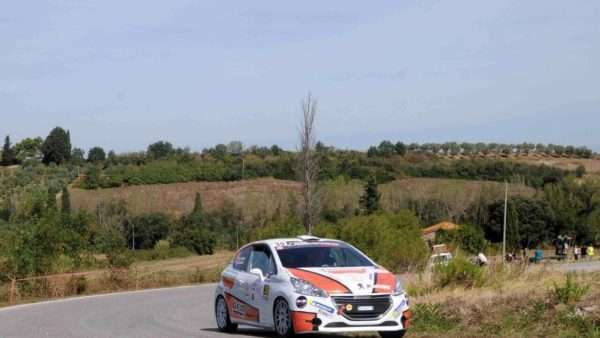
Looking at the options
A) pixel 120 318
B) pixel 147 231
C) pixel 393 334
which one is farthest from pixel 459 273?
pixel 147 231

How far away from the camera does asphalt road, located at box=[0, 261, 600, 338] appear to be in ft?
57.5

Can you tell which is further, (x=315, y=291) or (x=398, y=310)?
(x=398, y=310)

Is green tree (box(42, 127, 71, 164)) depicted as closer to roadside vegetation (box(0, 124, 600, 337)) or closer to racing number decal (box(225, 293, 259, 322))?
roadside vegetation (box(0, 124, 600, 337))

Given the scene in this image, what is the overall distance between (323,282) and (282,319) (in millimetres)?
925

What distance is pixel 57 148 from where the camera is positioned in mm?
142250

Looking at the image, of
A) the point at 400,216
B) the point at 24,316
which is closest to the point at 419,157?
the point at 400,216

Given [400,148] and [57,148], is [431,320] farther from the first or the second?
[400,148]

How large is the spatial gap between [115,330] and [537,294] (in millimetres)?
7651

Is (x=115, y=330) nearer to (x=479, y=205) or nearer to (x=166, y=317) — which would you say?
(x=166, y=317)

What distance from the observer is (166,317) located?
2177 centimetres

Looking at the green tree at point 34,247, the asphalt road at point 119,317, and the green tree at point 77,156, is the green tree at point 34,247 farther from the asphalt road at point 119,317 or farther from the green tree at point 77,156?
the green tree at point 77,156

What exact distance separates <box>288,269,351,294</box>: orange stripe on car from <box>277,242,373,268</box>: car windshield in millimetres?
677

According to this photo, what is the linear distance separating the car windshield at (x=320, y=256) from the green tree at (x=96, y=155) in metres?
137

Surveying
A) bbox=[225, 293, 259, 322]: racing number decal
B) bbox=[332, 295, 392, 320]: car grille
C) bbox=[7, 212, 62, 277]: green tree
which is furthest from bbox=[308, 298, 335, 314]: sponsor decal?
bbox=[7, 212, 62, 277]: green tree
